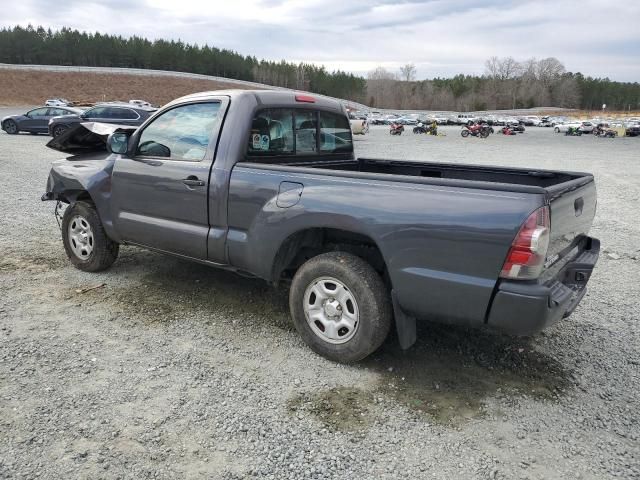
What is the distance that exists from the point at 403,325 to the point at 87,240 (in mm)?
3573

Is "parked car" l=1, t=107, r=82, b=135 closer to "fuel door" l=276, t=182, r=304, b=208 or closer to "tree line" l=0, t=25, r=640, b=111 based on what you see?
"fuel door" l=276, t=182, r=304, b=208

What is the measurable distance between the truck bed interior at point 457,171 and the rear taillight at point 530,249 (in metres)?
1.50

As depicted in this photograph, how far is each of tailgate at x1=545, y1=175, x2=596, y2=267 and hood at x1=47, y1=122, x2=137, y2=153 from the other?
4.03m

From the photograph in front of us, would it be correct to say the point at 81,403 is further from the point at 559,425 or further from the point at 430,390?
the point at 559,425

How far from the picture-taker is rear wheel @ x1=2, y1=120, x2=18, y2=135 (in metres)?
24.2

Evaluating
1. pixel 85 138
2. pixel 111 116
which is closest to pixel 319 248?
pixel 85 138

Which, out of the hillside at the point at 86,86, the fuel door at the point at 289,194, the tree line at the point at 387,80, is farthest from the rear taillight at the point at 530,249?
the tree line at the point at 387,80

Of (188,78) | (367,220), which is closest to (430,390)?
(367,220)

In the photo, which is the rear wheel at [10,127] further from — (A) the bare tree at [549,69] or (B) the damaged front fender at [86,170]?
(A) the bare tree at [549,69]

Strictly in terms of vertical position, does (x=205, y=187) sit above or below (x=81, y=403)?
above

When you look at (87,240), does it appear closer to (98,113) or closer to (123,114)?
(123,114)

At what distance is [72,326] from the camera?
4.16m

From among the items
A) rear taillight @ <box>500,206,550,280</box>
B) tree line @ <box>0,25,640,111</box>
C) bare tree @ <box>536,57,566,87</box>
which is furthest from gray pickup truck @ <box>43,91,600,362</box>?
bare tree @ <box>536,57,566,87</box>

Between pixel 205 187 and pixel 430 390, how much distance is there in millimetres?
2303
